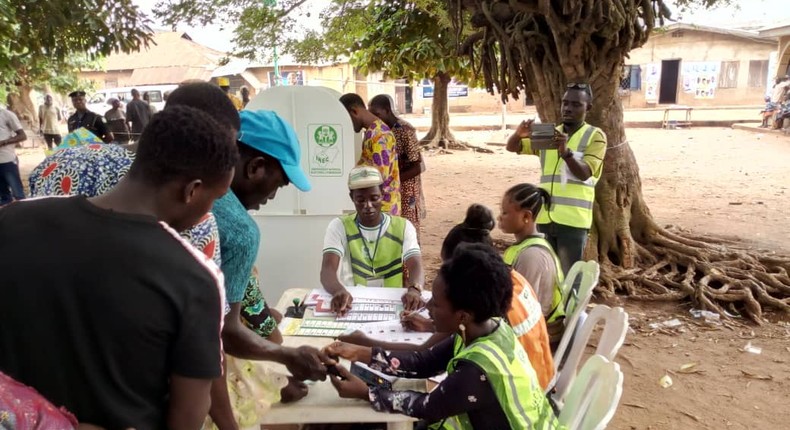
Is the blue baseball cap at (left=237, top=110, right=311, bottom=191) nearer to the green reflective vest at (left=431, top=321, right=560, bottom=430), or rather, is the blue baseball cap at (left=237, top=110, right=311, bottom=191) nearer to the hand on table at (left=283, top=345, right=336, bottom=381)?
the hand on table at (left=283, top=345, right=336, bottom=381)

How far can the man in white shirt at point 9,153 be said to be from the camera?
652cm

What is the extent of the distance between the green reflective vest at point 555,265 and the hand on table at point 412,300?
1.50 ft

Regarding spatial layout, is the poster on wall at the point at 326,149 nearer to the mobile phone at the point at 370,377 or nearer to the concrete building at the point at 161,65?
the mobile phone at the point at 370,377

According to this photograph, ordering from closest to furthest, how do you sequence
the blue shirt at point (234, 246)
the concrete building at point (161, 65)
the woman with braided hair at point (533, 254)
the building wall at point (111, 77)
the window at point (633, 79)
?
the blue shirt at point (234, 246)
the woman with braided hair at point (533, 254)
the window at point (633, 79)
the concrete building at point (161, 65)
the building wall at point (111, 77)

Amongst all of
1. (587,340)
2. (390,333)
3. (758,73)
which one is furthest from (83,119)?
(758,73)

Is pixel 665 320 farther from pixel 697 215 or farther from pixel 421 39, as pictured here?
pixel 421 39

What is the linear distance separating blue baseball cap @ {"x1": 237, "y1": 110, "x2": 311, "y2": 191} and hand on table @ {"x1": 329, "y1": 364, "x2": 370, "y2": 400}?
2.17 feet

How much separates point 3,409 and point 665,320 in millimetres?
4726

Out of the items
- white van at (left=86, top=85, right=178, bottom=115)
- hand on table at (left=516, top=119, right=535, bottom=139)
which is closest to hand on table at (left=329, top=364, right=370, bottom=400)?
hand on table at (left=516, top=119, right=535, bottom=139)

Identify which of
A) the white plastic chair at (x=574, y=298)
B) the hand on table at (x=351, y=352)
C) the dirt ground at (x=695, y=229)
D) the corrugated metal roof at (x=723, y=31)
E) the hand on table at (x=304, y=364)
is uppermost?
the corrugated metal roof at (x=723, y=31)

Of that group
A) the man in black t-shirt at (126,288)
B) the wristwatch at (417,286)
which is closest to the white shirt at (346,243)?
the wristwatch at (417,286)

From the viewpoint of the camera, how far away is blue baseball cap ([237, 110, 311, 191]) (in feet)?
5.41

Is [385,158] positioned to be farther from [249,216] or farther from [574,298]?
[249,216]

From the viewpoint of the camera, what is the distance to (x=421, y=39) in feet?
31.1
